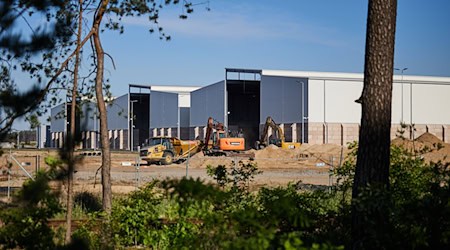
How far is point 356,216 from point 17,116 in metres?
4.42

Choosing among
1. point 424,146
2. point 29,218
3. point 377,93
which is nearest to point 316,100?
point 424,146

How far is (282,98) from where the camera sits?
207 ft

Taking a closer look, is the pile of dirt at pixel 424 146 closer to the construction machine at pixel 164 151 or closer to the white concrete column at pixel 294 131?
the white concrete column at pixel 294 131

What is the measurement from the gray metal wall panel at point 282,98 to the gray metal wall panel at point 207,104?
504cm

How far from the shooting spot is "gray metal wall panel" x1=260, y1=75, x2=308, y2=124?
60.7m

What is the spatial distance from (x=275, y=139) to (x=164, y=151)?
13791 millimetres

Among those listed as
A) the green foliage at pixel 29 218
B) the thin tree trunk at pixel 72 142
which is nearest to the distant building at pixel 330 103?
the thin tree trunk at pixel 72 142

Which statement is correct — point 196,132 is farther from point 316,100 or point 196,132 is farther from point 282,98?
point 316,100

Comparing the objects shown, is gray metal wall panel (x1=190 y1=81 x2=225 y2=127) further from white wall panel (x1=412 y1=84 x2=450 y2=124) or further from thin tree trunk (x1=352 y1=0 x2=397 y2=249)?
thin tree trunk (x1=352 y1=0 x2=397 y2=249)

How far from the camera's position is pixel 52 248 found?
7.58 metres

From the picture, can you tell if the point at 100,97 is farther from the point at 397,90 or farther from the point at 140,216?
the point at 397,90

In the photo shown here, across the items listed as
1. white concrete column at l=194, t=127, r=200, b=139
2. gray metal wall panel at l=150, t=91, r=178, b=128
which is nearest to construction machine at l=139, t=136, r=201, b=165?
white concrete column at l=194, t=127, r=200, b=139

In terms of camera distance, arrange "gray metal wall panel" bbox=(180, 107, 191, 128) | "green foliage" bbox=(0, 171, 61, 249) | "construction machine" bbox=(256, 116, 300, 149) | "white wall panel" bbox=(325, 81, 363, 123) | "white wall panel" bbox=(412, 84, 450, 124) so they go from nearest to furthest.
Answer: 1. "green foliage" bbox=(0, 171, 61, 249)
2. "construction machine" bbox=(256, 116, 300, 149)
3. "white wall panel" bbox=(325, 81, 363, 123)
4. "white wall panel" bbox=(412, 84, 450, 124)
5. "gray metal wall panel" bbox=(180, 107, 191, 128)

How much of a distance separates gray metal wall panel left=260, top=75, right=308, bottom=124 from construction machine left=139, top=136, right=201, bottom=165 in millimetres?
10899
